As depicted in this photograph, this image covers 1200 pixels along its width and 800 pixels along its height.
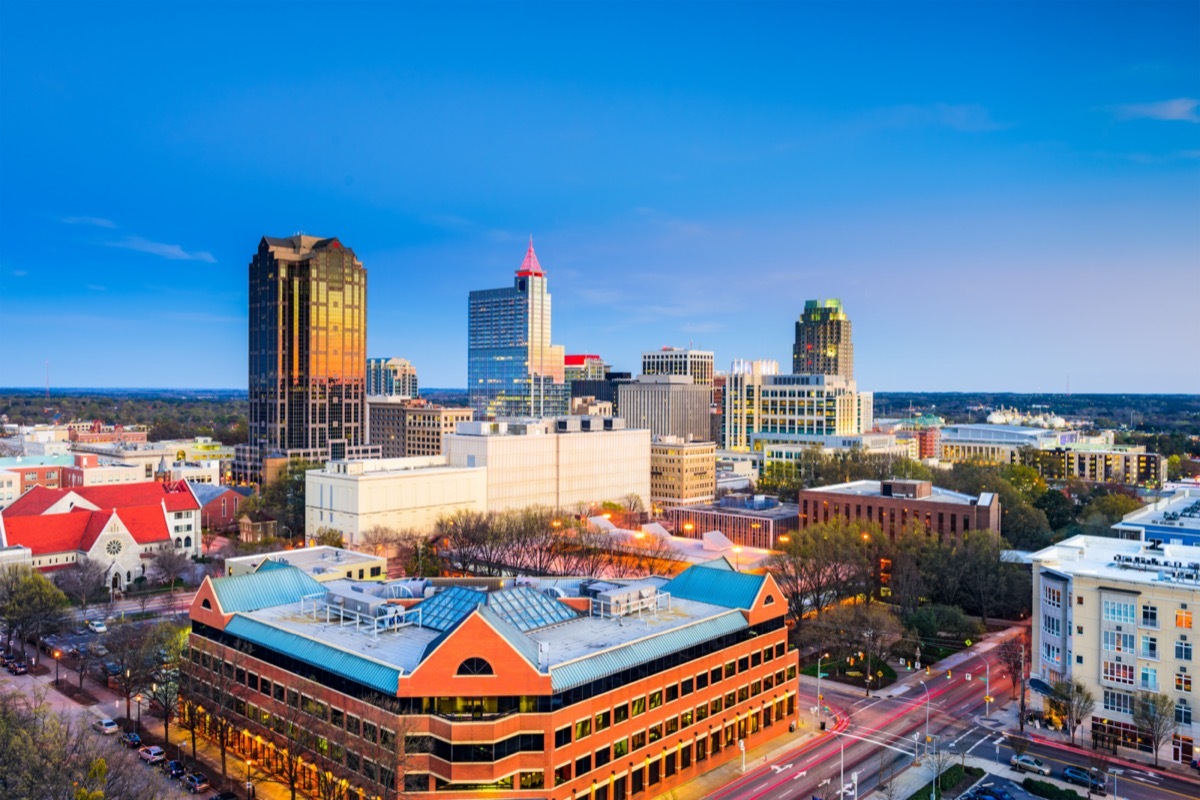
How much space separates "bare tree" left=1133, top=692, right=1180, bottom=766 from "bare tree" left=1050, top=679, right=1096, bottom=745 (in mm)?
2937

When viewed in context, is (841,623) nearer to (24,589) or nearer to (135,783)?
(135,783)

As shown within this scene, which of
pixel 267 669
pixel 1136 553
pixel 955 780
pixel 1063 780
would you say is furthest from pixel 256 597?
pixel 1136 553

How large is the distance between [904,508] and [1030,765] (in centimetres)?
6453

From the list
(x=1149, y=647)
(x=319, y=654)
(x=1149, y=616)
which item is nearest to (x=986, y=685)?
(x=1149, y=647)

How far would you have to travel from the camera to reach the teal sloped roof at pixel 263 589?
65875 mm

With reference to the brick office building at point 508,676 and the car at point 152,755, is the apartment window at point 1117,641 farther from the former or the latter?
the car at point 152,755

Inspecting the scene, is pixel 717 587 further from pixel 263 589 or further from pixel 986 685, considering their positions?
pixel 263 589

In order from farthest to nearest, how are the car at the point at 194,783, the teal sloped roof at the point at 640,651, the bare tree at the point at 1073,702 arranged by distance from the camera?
1. the bare tree at the point at 1073,702
2. the car at the point at 194,783
3. the teal sloped roof at the point at 640,651

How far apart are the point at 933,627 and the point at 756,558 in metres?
35.4

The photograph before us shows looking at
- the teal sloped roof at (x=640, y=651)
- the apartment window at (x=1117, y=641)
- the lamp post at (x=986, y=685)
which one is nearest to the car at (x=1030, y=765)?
the lamp post at (x=986, y=685)

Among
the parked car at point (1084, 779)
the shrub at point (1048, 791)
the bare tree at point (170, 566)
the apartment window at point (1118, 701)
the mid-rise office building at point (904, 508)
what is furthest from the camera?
the mid-rise office building at point (904, 508)

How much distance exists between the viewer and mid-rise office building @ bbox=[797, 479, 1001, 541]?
386 ft

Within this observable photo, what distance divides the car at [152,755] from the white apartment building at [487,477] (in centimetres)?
7603

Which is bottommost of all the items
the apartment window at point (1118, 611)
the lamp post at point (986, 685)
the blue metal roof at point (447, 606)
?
the lamp post at point (986, 685)
